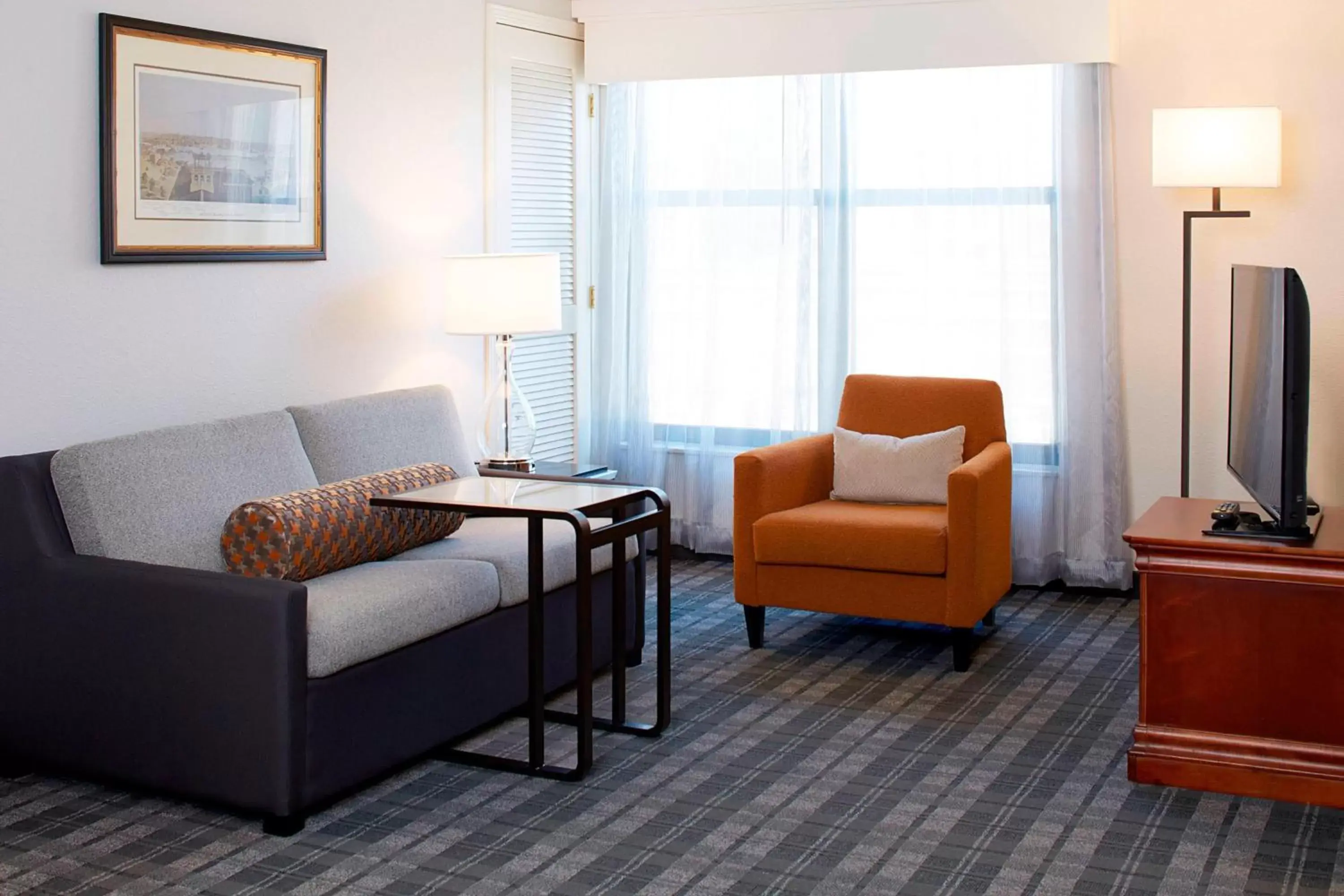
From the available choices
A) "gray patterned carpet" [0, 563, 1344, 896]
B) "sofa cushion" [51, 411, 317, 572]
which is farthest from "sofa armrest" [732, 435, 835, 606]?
"sofa cushion" [51, 411, 317, 572]

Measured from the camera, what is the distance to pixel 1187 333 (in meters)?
5.08

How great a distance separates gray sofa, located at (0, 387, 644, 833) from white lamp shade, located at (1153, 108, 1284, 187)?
266cm

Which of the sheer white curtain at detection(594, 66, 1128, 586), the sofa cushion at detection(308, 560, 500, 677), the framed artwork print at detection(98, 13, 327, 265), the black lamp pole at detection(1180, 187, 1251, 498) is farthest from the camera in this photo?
the sheer white curtain at detection(594, 66, 1128, 586)

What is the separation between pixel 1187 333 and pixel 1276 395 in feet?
5.56

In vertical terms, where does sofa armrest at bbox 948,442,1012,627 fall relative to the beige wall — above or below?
below

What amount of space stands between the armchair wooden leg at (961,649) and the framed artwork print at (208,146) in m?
2.31

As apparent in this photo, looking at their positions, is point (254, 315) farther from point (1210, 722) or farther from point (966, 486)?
point (1210, 722)

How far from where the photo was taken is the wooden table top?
3.36 metres

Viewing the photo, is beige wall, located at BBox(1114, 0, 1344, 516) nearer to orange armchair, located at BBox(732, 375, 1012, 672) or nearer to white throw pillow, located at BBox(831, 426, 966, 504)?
orange armchair, located at BBox(732, 375, 1012, 672)

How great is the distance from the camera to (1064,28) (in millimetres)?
5180

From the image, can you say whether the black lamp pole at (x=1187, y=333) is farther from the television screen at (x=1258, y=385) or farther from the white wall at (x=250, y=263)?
the white wall at (x=250, y=263)

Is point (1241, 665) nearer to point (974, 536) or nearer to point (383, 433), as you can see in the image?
point (974, 536)

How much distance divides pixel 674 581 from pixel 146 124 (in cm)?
272

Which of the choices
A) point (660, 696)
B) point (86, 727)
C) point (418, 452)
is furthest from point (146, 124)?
point (660, 696)
